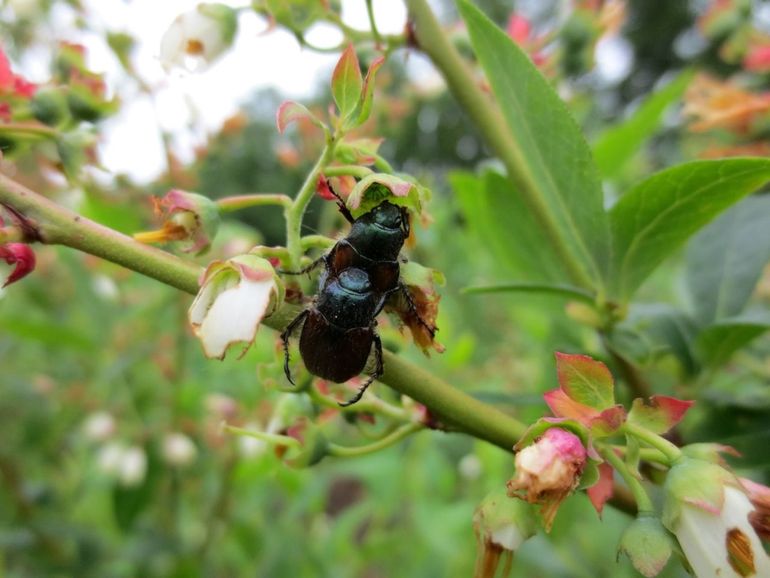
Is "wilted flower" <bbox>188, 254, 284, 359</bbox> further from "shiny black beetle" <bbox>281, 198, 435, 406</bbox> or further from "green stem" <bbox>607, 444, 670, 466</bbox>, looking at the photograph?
"green stem" <bbox>607, 444, 670, 466</bbox>

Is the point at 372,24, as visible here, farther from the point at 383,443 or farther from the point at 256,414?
the point at 256,414

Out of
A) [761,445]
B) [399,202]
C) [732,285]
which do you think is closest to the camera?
[399,202]

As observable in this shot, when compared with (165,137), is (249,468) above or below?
below

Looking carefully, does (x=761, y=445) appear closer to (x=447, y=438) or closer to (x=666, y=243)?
(x=666, y=243)

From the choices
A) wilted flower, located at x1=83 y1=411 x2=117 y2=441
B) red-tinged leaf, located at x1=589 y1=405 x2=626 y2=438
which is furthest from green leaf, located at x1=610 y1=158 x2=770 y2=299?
wilted flower, located at x1=83 y1=411 x2=117 y2=441

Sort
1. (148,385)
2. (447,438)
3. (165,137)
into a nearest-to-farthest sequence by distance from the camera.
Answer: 1. (165,137)
2. (447,438)
3. (148,385)

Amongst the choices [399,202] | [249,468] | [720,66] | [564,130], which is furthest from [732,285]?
[720,66]

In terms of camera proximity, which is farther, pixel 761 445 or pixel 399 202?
pixel 761 445
